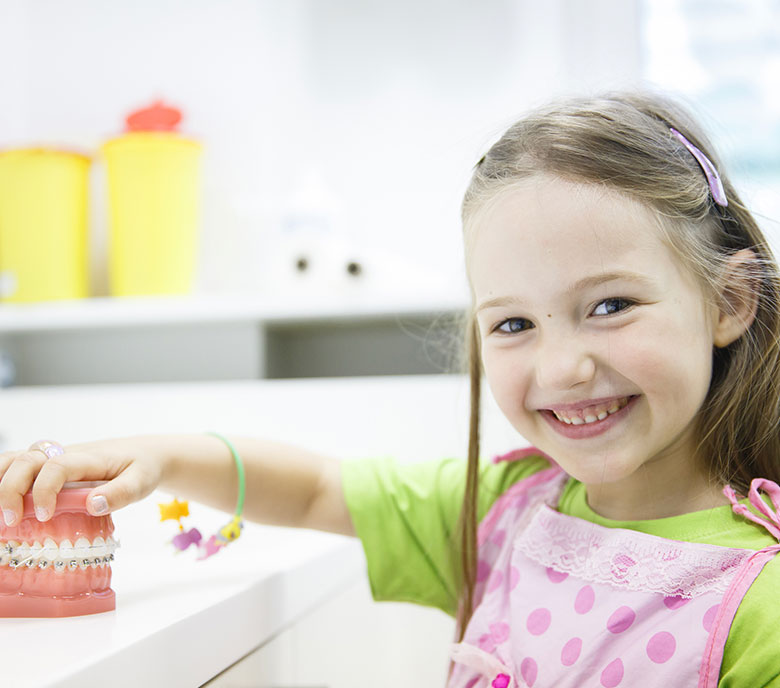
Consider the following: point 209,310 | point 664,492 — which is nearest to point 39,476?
point 664,492

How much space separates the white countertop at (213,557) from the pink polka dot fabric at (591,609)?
0.58ft

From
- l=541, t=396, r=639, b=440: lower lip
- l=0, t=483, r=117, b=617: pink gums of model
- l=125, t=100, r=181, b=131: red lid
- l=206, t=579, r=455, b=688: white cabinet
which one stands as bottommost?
l=206, t=579, r=455, b=688: white cabinet

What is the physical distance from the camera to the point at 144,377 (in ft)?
4.86

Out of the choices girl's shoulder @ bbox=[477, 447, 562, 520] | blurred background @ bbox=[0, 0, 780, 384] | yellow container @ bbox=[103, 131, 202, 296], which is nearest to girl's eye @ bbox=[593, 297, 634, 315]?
girl's shoulder @ bbox=[477, 447, 562, 520]

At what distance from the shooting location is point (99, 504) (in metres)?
0.60

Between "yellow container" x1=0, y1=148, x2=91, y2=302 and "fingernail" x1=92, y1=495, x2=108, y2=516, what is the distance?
0.97m

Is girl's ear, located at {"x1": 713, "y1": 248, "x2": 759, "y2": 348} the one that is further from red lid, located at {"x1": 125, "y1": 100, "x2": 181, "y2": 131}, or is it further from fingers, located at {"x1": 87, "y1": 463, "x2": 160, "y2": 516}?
red lid, located at {"x1": 125, "y1": 100, "x2": 181, "y2": 131}

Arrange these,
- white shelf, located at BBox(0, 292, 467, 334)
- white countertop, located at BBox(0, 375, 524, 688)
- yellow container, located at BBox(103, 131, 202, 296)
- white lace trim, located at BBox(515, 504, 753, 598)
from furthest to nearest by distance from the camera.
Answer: yellow container, located at BBox(103, 131, 202, 296) → white shelf, located at BBox(0, 292, 467, 334) → white lace trim, located at BBox(515, 504, 753, 598) → white countertop, located at BBox(0, 375, 524, 688)

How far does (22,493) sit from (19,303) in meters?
0.96

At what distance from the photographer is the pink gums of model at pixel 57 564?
0.58 metres

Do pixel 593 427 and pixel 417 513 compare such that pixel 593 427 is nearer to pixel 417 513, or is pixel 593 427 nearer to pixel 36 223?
pixel 417 513

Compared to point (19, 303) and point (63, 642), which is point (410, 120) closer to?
point (19, 303)

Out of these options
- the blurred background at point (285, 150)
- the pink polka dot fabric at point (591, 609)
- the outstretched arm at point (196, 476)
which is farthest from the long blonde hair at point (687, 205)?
the blurred background at point (285, 150)

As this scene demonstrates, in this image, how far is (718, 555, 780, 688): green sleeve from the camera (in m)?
0.55
